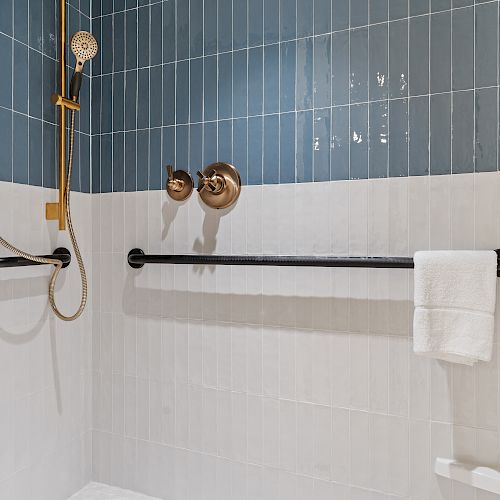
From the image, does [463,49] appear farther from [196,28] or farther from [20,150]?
[20,150]

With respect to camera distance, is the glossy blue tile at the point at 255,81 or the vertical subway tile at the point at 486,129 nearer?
the vertical subway tile at the point at 486,129

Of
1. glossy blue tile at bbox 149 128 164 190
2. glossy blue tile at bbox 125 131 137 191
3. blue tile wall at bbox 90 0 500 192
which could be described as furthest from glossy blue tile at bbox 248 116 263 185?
glossy blue tile at bbox 125 131 137 191

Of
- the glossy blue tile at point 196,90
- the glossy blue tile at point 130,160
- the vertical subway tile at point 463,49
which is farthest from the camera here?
the glossy blue tile at point 130,160

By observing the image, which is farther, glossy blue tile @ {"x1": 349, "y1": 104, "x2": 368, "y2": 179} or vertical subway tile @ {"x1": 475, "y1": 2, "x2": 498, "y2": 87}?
glossy blue tile @ {"x1": 349, "y1": 104, "x2": 368, "y2": 179}

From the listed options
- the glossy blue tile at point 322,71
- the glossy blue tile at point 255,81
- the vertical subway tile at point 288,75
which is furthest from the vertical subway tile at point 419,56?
the glossy blue tile at point 255,81

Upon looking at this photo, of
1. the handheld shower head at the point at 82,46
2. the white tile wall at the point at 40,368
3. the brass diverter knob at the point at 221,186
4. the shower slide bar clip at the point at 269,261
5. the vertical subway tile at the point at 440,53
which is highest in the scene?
the handheld shower head at the point at 82,46

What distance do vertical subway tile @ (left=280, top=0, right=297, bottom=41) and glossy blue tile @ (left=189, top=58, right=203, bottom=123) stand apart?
292 millimetres

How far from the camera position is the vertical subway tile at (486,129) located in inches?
51.2

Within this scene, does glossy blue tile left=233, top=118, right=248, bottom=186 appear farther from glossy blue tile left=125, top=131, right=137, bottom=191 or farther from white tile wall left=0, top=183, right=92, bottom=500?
white tile wall left=0, top=183, right=92, bottom=500

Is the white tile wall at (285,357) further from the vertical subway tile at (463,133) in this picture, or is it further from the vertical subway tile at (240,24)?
the vertical subway tile at (240,24)

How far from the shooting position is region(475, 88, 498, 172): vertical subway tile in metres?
1.30

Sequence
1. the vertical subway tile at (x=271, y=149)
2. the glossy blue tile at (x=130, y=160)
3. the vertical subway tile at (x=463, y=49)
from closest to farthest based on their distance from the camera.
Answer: the vertical subway tile at (x=463, y=49) → the vertical subway tile at (x=271, y=149) → the glossy blue tile at (x=130, y=160)

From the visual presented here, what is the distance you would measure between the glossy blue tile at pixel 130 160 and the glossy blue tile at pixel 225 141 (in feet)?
1.09

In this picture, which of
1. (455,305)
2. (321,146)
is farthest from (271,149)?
(455,305)
